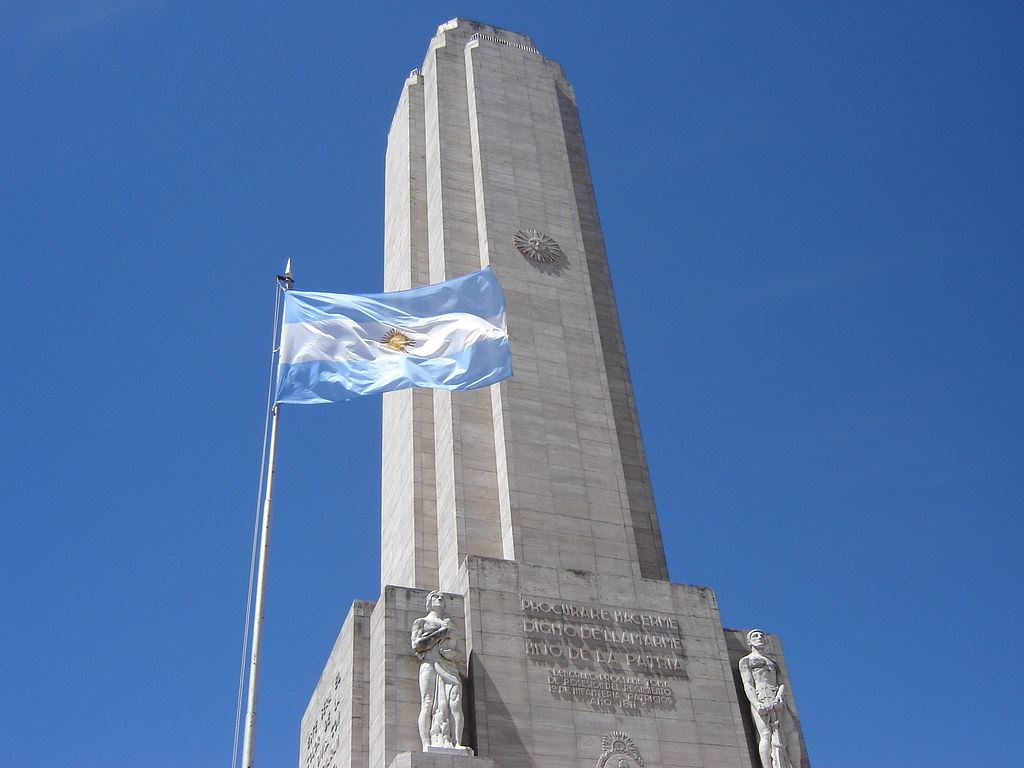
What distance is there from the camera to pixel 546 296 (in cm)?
3388

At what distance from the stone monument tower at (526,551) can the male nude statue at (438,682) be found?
0.15ft

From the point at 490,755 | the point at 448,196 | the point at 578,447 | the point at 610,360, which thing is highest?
the point at 448,196

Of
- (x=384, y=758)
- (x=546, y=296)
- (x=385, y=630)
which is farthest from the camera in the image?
(x=546, y=296)

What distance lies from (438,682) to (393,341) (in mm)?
7775

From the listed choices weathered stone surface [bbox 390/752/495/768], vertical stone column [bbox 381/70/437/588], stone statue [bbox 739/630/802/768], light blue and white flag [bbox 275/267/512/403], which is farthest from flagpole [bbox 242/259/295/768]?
stone statue [bbox 739/630/802/768]

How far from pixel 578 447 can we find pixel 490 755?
31.9ft

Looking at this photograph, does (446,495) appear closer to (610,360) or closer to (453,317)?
(453,317)

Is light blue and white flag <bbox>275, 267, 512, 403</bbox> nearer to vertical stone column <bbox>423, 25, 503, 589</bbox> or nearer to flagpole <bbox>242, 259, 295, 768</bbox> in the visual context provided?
flagpole <bbox>242, 259, 295, 768</bbox>

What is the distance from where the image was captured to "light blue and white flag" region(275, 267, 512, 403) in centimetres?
2462

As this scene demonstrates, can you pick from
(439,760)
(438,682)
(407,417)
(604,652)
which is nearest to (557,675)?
(604,652)

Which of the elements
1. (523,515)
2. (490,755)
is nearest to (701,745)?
(490,755)

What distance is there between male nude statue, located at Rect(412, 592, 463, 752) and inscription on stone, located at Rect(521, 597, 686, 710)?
6.70ft

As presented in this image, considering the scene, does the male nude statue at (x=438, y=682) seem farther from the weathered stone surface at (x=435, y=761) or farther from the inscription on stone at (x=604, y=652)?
the inscription on stone at (x=604, y=652)

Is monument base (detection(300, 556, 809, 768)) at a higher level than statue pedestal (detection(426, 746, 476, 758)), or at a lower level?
higher
